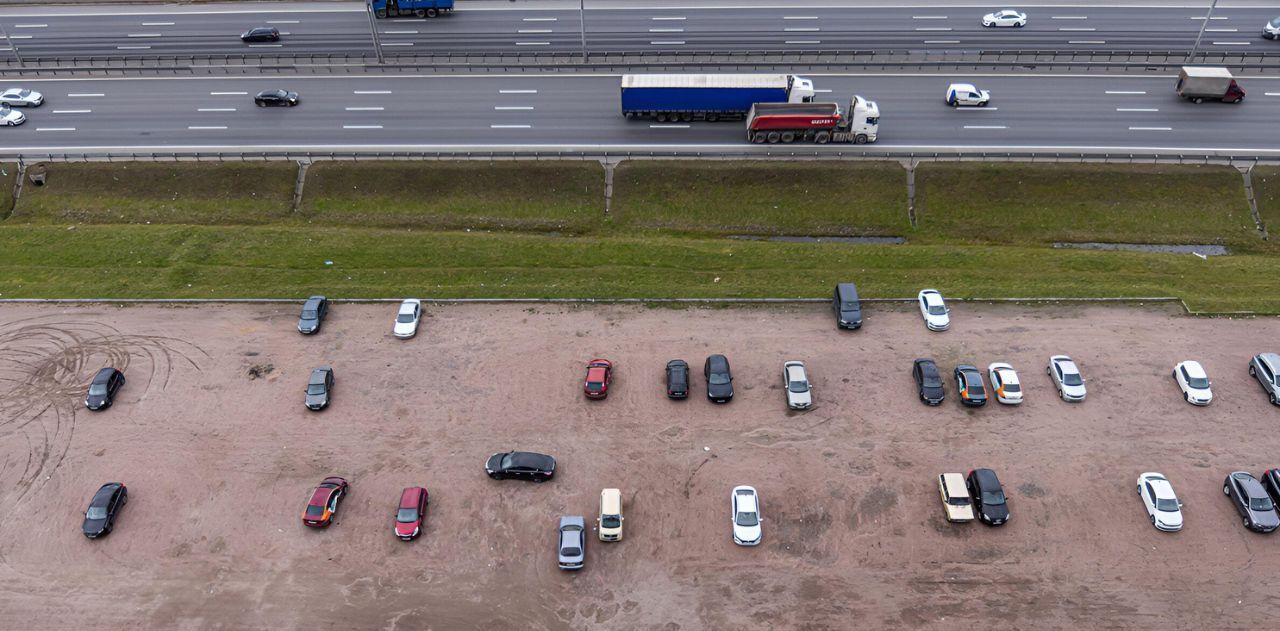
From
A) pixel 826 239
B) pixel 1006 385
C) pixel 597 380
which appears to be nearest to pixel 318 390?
pixel 597 380

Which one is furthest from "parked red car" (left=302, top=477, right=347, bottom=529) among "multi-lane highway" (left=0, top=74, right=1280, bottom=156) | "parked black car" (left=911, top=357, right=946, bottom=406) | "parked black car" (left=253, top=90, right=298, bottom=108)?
"parked black car" (left=253, top=90, right=298, bottom=108)

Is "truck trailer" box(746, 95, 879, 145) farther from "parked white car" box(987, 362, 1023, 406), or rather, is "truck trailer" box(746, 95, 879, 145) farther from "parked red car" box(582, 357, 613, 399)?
"parked red car" box(582, 357, 613, 399)

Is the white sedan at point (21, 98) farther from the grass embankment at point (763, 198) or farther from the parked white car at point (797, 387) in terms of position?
the parked white car at point (797, 387)

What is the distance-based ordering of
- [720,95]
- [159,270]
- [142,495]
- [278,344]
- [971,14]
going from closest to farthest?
[142,495] → [278,344] → [159,270] → [720,95] → [971,14]

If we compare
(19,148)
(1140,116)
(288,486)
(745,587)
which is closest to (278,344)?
(288,486)

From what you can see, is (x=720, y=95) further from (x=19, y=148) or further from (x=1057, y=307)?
(x=19, y=148)

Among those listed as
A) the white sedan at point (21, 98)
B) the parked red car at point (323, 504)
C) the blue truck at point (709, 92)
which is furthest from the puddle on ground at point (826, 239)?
the white sedan at point (21, 98)
